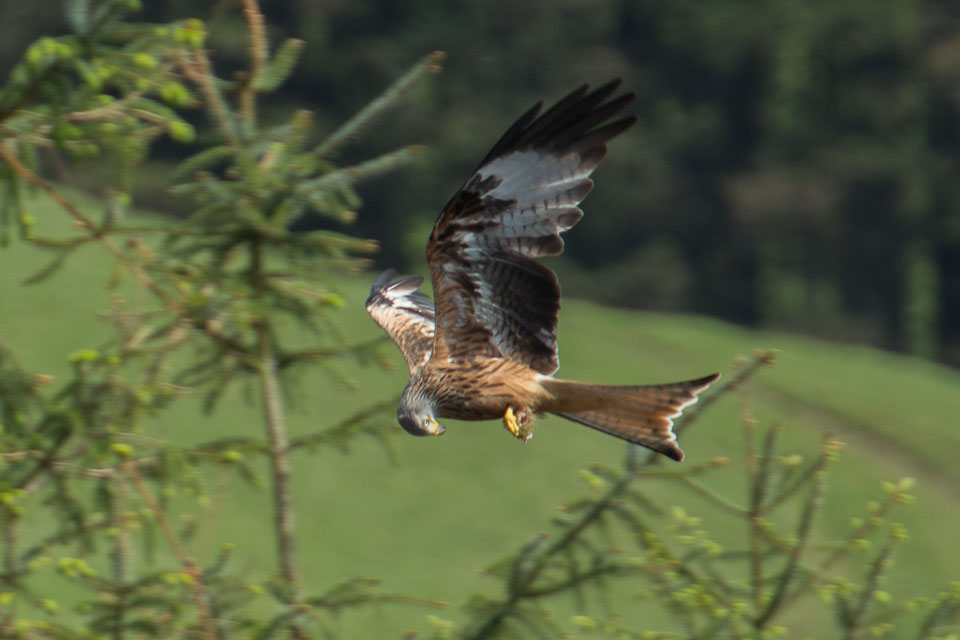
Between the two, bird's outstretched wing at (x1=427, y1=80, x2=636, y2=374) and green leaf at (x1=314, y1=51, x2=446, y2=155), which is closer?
bird's outstretched wing at (x1=427, y1=80, x2=636, y2=374)

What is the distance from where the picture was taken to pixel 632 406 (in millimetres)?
3754

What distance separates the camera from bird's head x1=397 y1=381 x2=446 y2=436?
328 centimetres

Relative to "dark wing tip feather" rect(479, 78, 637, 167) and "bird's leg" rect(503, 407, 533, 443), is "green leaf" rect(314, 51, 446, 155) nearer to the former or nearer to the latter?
"dark wing tip feather" rect(479, 78, 637, 167)

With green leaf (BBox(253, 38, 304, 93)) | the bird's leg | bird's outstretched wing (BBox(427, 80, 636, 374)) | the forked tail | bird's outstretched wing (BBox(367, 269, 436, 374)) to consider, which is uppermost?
green leaf (BBox(253, 38, 304, 93))

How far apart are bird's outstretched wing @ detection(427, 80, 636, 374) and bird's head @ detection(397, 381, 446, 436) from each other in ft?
0.73

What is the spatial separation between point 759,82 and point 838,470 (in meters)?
30.0

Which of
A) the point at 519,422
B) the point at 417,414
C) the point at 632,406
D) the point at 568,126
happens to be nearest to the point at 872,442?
the point at 632,406

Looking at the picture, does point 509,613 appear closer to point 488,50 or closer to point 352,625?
point 352,625

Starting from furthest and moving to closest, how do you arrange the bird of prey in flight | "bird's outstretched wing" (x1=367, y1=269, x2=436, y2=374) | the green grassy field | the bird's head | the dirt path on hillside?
the dirt path on hillside < the green grassy field < "bird's outstretched wing" (x1=367, y1=269, x2=436, y2=374) < the bird of prey in flight < the bird's head

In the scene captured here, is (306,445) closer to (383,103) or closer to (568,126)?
(383,103)

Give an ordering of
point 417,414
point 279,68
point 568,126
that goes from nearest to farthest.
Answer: point 417,414
point 568,126
point 279,68

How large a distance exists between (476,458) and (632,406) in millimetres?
11116

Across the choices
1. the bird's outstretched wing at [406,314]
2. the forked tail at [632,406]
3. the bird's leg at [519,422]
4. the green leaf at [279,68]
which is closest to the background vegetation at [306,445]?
the green leaf at [279,68]

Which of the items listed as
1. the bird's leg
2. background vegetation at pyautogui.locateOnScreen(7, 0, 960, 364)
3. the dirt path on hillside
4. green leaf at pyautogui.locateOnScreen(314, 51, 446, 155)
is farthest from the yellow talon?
background vegetation at pyautogui.locateOnScreen(7, 0, 960, 364)
